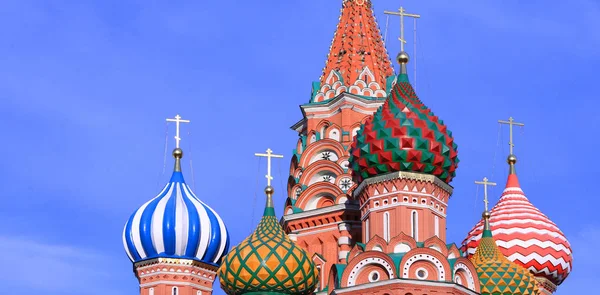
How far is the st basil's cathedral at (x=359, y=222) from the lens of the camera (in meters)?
35.5

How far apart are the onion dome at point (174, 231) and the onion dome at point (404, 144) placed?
542 centimetres

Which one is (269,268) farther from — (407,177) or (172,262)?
(172,262)

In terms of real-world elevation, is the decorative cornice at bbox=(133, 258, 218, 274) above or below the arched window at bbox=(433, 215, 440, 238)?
above

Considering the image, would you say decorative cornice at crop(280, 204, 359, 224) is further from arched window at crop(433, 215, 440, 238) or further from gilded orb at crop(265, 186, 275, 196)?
arched window at crop(433, 215, 440, 238)

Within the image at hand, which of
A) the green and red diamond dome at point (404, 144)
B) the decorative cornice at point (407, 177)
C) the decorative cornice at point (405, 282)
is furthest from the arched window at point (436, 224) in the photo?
the decorative cornice at point (405, 282)

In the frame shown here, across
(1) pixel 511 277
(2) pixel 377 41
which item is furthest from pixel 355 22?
(1) pixel 511 277

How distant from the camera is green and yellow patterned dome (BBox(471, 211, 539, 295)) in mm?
37031

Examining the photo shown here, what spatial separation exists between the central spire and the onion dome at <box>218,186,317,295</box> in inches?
190

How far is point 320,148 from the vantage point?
40.3 meters

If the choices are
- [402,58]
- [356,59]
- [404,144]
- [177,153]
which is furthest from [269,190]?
[177,153]

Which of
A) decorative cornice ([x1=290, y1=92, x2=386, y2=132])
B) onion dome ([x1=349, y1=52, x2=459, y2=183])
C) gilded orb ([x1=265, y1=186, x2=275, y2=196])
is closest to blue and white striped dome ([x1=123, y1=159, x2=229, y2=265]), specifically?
gilded orb ([x1=265, y1=186, x2=275, y2=196])

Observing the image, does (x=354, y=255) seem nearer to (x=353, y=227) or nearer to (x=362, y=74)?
(x=353, y=227)

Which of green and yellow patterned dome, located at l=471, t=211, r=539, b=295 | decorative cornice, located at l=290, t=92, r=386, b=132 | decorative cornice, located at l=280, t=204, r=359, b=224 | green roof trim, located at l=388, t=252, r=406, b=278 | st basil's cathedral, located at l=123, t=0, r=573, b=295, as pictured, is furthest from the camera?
decorative cornice, located at l=290, t=92, r=386, b=132

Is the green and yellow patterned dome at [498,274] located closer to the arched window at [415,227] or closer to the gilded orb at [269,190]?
the arched window at [415,227]
